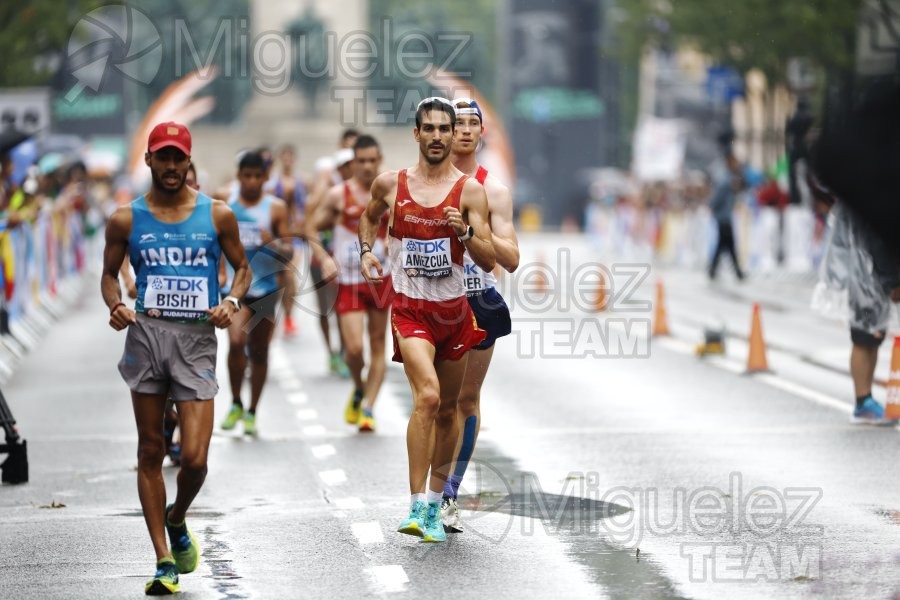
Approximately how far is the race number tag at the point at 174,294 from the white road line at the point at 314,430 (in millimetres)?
5490

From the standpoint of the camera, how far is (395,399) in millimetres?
16672

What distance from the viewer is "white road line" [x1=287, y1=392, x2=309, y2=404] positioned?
655 inches

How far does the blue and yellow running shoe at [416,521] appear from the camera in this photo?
966cm

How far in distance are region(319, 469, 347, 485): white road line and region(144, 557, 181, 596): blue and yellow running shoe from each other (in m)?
3.29

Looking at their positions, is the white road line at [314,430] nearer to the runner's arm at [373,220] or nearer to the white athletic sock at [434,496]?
the runner's arm at [373,220]

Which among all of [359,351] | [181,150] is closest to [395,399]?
[359,351]

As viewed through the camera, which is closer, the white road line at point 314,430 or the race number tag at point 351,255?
the white road line at point 314,430

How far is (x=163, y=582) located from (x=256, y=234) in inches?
250

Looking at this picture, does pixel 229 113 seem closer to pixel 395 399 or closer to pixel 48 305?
pixel 48 305

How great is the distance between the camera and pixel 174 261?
8.94 meters

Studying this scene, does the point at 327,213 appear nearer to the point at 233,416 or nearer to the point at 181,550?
the point at 233,416

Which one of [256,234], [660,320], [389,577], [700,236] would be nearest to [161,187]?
[389,577]

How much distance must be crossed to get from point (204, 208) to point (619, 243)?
4476 cm

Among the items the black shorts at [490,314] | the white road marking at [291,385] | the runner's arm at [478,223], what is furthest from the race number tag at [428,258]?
the white road marking at [291,385]
